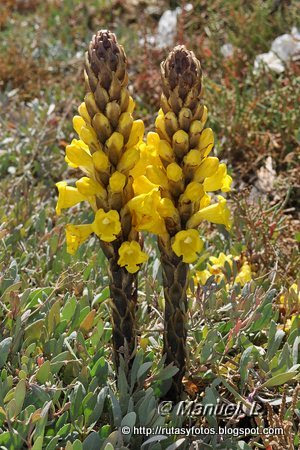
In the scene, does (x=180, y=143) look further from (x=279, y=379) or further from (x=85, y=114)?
(x=279, y=379)

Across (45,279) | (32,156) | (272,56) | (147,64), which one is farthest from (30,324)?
(272,56)

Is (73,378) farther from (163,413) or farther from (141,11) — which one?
(141,11)

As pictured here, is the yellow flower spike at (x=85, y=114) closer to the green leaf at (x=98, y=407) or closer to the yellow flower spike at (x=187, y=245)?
the yellow flower spike at (x=187, y=245)

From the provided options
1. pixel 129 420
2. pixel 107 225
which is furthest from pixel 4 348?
pixel 107 225

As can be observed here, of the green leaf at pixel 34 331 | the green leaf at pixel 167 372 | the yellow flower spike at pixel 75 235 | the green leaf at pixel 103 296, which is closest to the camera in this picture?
the yellow flower spike at pixel 75 235

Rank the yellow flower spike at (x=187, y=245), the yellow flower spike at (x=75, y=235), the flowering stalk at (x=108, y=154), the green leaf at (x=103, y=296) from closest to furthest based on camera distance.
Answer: the flowering stalk at (x=108, y=154)
the yellow flower spike at (x=187, y=245)
the yellow flower spike at (x=75, y=235)
the green leaf at (x=103, y=296)

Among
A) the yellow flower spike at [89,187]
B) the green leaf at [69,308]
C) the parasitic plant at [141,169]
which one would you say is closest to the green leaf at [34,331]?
the green leaf at [69,308]
